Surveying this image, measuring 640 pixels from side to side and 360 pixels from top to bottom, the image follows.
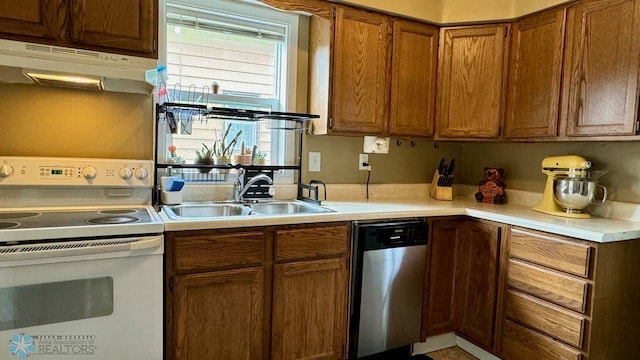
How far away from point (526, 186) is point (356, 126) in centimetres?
128

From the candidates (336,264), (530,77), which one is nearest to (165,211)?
(336,264)

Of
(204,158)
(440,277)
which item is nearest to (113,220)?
(204,158)

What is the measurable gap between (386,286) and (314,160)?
3.17ft

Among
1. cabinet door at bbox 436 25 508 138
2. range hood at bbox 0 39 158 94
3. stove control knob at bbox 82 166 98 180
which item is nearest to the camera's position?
range hood at bbox 0 39 158 94

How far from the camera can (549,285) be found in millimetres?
1917

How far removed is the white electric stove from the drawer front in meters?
1.80

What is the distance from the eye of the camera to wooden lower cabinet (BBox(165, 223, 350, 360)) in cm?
169

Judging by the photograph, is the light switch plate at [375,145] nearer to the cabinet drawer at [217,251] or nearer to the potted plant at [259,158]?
the potted plant at [259,158]

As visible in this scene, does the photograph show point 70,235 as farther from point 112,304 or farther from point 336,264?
point 336,264

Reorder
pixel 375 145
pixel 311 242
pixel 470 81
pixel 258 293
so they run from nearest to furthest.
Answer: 1. pixel 258 293
2. pixel 311 242
3. pixel 470 81
4. pixel 375 145

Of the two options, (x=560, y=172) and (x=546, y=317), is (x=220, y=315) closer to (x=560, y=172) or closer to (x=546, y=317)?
(x=546, y=317)

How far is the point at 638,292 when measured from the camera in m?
1.92

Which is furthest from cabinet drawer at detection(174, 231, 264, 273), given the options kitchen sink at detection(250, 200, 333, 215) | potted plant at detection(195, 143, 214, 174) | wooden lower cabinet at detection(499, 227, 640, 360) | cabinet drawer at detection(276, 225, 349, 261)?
wooden lower cabinet at detection(499, 227, 640, 360)

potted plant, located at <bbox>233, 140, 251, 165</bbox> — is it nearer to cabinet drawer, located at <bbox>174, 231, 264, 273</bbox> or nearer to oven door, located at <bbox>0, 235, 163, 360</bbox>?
cabinet drawer, located at <bbox>174, 231, 264, 273</bbox>
